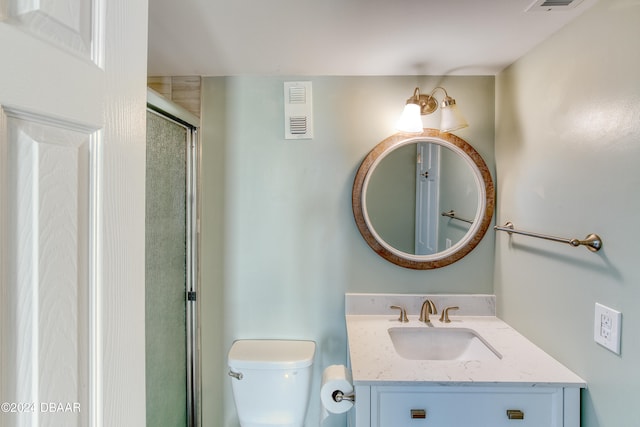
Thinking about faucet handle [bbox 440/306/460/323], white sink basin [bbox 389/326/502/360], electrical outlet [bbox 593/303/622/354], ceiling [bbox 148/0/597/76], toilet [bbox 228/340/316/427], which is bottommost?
toilet [bbox 228/340/316/427]

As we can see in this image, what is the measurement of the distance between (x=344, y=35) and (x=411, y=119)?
0.51 meters

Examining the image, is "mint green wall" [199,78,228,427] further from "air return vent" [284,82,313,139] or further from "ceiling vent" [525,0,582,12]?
"ceiling vent" [525,0,582,12]

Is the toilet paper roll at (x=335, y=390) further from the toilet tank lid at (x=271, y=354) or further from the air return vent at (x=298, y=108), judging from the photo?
the air return vent at (x=298, y=108)

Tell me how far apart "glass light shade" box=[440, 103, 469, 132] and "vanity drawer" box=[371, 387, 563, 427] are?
3.71 ft

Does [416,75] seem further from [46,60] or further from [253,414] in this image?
[253,414]

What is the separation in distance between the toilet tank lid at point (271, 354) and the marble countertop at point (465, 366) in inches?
10.5

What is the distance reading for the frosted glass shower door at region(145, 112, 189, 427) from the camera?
1.42m

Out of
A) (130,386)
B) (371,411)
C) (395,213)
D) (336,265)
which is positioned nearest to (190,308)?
(336,265)

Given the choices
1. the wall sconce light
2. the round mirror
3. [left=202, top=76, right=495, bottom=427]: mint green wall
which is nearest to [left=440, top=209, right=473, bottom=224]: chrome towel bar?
the round mirror

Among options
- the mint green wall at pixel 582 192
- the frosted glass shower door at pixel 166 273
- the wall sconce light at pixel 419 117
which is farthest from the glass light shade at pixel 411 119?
the frosted glass shower door at pixel 166 273

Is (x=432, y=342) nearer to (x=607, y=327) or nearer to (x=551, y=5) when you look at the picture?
(x=607, y=327)

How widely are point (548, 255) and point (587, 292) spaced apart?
23 cm

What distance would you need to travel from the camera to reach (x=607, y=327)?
3.40 ft

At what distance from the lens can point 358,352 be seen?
138cm
